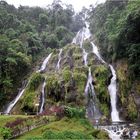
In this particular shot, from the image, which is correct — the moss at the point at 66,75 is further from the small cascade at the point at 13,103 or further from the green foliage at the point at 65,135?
the green foliage at the point at 65,135

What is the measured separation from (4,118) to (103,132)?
8217mm

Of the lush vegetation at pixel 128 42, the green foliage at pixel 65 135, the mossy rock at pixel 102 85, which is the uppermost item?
the lush vegetation at pixel 128 42

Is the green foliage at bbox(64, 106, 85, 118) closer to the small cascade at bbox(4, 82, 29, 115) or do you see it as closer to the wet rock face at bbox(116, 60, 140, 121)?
the wet rock face at bbox(116, 60, 140, 121)

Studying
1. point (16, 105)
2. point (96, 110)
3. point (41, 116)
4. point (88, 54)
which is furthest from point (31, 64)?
point (41, 116)

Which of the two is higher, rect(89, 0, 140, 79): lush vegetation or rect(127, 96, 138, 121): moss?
rect(89, 0, 140, 79): lush vegetation

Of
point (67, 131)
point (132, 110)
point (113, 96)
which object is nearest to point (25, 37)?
point (113, 96)

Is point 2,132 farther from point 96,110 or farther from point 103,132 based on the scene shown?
point 96,110

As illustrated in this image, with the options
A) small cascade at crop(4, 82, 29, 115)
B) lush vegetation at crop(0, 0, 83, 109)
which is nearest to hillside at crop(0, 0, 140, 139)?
small cascade at crop(4, 82, 29, 115)

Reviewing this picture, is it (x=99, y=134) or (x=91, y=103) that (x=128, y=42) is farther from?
(x=99, y=134)

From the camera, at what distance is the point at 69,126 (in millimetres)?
24922

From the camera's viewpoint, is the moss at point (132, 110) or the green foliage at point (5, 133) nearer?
the green foliage at point (5, 133)

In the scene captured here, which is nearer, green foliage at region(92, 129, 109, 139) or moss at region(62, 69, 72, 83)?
green foliage at region(92, 129, 109, 139)

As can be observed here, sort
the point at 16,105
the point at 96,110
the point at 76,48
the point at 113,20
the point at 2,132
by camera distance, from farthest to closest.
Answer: the point at 113,20 → the point at 76,48 → the point at 16,105 → the point at 96,110 → the point at 2,132

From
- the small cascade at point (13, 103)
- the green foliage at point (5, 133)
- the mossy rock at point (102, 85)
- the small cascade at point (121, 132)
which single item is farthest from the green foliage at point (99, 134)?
the small cascade at point (13, 103)
